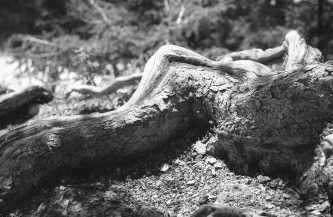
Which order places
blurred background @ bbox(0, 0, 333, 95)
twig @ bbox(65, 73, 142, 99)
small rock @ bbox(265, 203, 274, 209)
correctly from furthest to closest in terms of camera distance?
1. blurred background @ bbox(0, 0, 333, 95)
2. twig @ bbox(65, 73, 142, 99)
3. small rock @ bbox(265, 203, 274, 209)

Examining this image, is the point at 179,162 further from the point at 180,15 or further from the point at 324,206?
the point at 180,15

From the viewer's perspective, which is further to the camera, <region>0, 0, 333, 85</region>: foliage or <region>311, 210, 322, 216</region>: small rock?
<region>0, 0, 333, 85</region>: foliage

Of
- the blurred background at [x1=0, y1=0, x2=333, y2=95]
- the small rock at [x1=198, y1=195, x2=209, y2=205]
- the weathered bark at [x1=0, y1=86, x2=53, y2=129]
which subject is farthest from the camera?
the blurred background at [x1=0, y1=0, x2=333, y2=95]

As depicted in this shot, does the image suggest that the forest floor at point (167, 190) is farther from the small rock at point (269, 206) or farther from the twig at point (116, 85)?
the twig at point (116, 85)

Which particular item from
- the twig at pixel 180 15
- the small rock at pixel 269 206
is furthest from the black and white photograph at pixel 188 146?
the twig at pixel 180 15

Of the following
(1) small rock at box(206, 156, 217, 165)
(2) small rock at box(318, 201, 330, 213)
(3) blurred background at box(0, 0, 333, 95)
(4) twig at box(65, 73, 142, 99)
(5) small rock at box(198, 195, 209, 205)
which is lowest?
(5) small rock at box(198, 195, 209, 205)

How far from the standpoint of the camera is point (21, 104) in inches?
228

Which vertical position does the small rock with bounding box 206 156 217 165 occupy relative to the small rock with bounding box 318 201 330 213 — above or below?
above

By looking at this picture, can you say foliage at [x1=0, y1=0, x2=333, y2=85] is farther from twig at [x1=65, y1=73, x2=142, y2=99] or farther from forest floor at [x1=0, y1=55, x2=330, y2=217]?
forest floor at [x1=0, y1=55, x2=330, y2=217]

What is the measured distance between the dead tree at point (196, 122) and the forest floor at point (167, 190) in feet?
0.38

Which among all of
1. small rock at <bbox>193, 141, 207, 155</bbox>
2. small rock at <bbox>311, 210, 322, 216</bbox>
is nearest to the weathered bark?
small rock at <bbox>193, 141, 207, 155</bbox>

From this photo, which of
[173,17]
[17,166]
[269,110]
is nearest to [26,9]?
[173,17]

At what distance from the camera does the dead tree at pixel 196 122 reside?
344 centimetres

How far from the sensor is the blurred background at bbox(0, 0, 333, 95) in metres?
7.57
